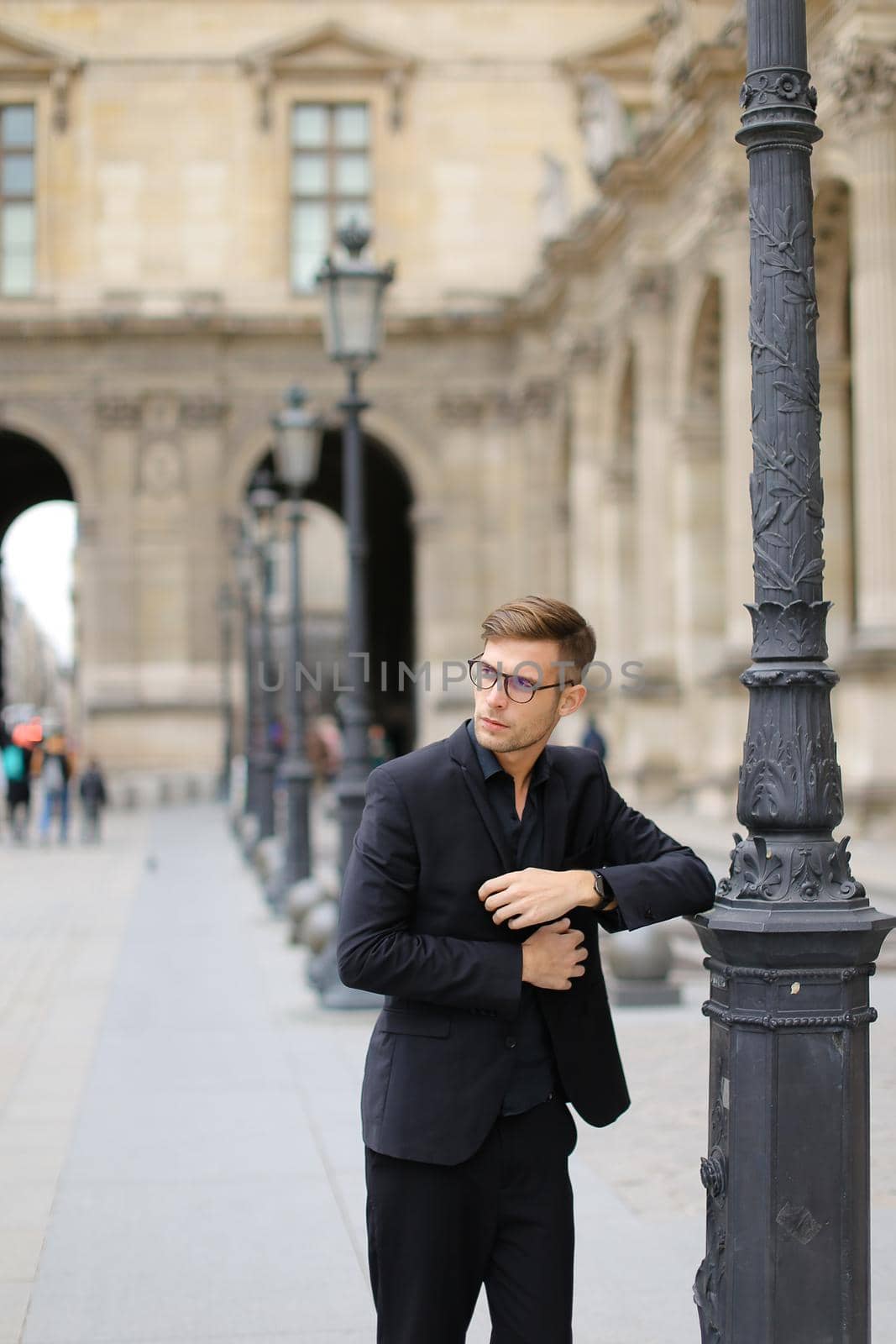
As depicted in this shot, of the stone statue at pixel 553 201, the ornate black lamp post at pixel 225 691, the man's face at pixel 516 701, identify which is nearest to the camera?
the man's face at pixel 516 701

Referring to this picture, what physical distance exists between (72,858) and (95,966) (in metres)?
12.1

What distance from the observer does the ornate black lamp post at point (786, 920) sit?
3873mm

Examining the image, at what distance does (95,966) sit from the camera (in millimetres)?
13359

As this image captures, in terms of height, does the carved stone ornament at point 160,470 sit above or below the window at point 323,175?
below

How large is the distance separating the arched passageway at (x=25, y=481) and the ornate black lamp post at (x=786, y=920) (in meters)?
42.4

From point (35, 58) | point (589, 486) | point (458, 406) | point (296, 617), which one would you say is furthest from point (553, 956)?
point (35, 58)

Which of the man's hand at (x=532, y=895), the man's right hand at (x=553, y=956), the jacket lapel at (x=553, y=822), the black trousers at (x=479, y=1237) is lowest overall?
the black trousers at (x=479, y=1237)

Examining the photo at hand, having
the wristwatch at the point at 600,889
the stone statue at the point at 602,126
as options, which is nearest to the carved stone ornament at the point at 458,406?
the stone statue at the point at 602,126

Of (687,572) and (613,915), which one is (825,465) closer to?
(687,572)

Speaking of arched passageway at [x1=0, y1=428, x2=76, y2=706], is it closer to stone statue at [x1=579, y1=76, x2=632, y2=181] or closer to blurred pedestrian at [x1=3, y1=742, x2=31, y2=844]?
blurred pedestrian at [x1=3, y1=742, x2=31, y2=844]

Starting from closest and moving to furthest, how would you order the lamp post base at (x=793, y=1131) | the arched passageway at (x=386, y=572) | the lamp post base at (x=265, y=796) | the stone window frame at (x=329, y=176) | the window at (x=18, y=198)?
the lamp post base at (x=793, y=1131), the lamp post base at (x=265, y=796), the window at (x=18, y=198), the stone window frame at (x=329, y=176), the arched passageway at (x=386, y=572)

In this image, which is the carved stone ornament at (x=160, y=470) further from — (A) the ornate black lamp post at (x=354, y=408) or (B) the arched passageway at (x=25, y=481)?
(A) the ornate black lamp post at (x=354, y=408)

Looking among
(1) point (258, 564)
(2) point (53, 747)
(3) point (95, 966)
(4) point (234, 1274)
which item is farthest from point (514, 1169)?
(2) point (53, 747)

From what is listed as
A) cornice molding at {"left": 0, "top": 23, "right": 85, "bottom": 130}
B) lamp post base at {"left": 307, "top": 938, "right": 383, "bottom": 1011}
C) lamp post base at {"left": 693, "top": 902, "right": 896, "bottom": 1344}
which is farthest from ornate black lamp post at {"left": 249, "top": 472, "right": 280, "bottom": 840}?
lamp post base at {"left": 693, "top": 902, "right": 896, "bottom": 1344}
